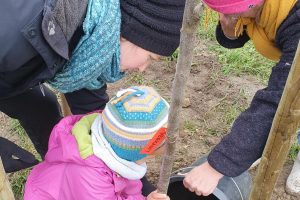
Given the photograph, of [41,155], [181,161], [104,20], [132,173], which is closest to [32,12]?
[104,20]

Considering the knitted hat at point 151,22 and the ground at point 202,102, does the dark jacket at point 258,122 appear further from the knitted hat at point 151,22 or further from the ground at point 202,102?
the ground at point 202,102

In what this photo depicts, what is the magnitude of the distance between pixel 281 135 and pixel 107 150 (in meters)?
0.58

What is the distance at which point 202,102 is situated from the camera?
8.31 feet

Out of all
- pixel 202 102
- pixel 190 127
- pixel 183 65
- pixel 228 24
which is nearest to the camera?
pixel 183 65

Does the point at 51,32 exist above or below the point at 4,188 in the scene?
above

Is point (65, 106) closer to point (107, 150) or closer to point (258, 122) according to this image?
point (107, 150)

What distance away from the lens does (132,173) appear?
1449 millimetres

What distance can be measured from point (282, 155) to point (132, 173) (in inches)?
20.7

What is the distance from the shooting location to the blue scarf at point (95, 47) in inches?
49.7

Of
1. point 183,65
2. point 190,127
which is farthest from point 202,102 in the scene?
point 183,65

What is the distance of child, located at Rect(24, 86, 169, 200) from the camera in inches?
53.2

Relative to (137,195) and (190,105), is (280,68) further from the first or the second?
(190,105)

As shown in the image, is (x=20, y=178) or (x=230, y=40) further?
(x=20, y=178)

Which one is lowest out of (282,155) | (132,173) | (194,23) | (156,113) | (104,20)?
(132,173)
